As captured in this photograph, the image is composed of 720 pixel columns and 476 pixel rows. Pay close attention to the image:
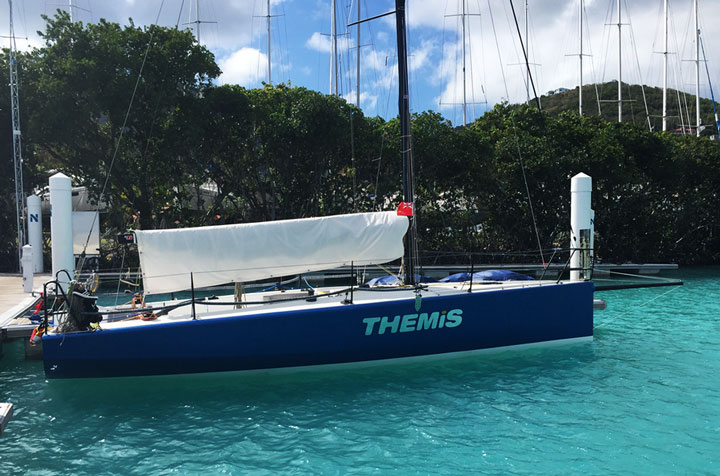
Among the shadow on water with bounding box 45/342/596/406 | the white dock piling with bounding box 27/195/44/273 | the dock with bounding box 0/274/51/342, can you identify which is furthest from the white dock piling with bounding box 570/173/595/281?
the white dock piling with bounding box 27/195/44/273

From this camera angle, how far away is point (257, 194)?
24.2 m

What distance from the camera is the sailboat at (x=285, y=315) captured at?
8.34 metres

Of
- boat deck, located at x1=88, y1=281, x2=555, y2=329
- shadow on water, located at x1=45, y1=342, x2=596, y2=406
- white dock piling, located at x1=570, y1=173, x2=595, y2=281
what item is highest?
white dock piling, located at x1=570, y1=173, x2=595, y2=281

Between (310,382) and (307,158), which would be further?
(307,158)

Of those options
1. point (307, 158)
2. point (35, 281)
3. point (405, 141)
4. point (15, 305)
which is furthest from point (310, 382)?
point (307, 158)

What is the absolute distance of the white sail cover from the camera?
881cm

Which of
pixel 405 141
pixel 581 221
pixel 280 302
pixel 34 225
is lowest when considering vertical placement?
pixel 280 302

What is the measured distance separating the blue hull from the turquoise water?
0.36 metres

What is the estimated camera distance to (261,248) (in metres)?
9.12

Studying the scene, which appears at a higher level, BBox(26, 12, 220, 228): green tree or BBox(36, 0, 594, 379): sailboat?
BBox(26, 12, 220, 228): green tree

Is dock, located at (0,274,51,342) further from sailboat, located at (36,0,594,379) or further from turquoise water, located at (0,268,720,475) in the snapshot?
sailboat, located at (36,0,594,379)

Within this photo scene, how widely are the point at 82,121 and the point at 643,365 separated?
61.1 feet

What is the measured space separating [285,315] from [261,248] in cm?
123

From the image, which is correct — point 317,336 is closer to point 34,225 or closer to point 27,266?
point 27,266
